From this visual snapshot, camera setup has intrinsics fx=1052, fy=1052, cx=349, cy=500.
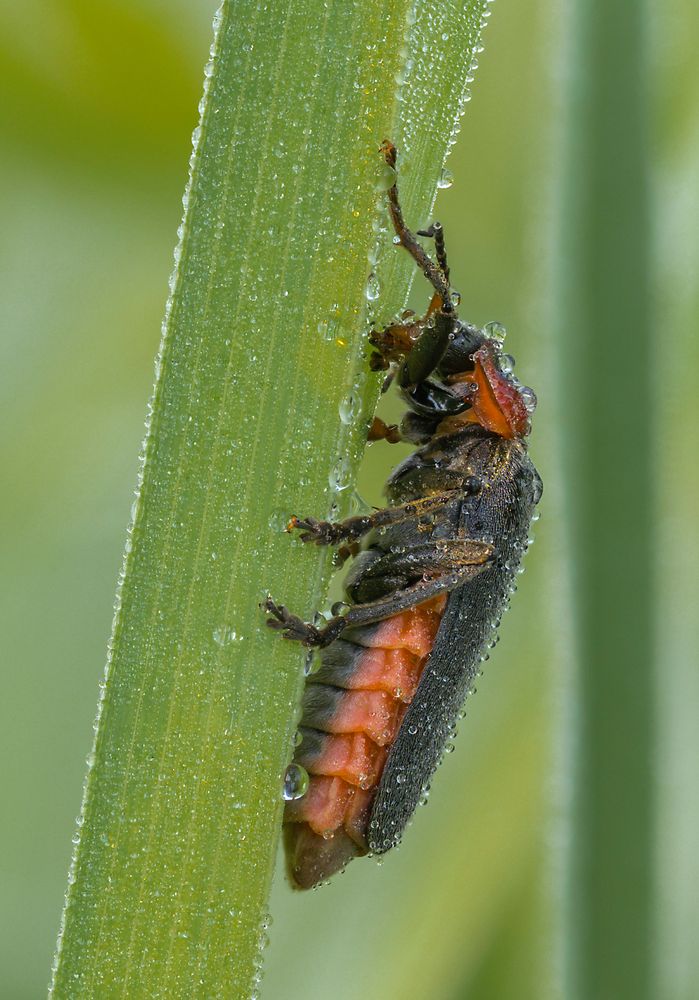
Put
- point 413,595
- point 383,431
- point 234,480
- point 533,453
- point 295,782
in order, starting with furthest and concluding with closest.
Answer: point 533,453 < point 383,431 < point 413,595 < point 295,782 < point 234,480

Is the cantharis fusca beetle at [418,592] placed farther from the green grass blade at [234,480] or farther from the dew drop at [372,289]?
the green grass blade at [234,480]

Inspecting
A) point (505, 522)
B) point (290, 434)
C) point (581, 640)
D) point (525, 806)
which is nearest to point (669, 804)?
point (581, 640)

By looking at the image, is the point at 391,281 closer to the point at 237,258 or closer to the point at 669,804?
the point at 237,258

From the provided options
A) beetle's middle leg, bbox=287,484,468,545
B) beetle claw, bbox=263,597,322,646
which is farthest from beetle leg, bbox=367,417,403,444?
beetle claw, bbox=263,597,322,646

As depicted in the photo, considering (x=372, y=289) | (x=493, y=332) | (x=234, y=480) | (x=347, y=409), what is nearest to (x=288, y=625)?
(x=234, y=480)

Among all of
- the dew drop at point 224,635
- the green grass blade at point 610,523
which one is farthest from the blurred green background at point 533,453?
the dew drop at point 224,635

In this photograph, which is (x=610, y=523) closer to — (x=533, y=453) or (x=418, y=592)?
(x=418, y=592)
